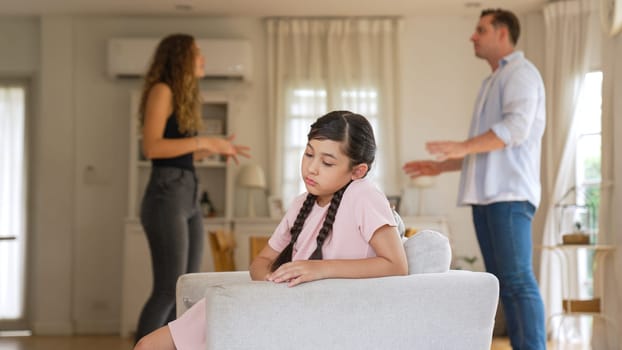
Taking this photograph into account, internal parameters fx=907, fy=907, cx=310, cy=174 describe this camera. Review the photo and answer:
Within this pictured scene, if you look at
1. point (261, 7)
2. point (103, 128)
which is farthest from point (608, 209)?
point (103, 128)

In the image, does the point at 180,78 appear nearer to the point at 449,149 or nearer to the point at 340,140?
the point at 449,149

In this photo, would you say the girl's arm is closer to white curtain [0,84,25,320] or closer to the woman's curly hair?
the woman's curly hair

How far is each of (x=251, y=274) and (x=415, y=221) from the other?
15.1 ft

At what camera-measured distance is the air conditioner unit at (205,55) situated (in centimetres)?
713

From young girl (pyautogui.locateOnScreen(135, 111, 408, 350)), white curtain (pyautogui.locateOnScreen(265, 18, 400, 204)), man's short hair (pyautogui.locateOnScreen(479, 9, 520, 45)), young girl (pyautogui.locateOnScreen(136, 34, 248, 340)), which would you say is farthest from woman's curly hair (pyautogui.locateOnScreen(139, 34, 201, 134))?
white curtain (pyautogui.locateOnScreen(265, 18, 400, 204))

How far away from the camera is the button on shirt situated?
3.71 m

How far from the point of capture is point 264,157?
7.38m

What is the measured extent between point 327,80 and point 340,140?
4.97m

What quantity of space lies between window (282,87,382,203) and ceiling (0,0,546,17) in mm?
638

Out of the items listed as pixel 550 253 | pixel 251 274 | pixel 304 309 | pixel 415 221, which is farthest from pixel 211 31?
pixel 304 309

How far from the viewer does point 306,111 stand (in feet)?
24.0

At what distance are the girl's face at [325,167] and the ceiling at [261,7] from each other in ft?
15.2

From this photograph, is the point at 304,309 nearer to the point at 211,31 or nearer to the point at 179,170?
the point at 179,170

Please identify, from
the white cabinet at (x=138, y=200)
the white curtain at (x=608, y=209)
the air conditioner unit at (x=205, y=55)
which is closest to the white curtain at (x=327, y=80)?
the air conditioner unit at (x=205, y=55)
